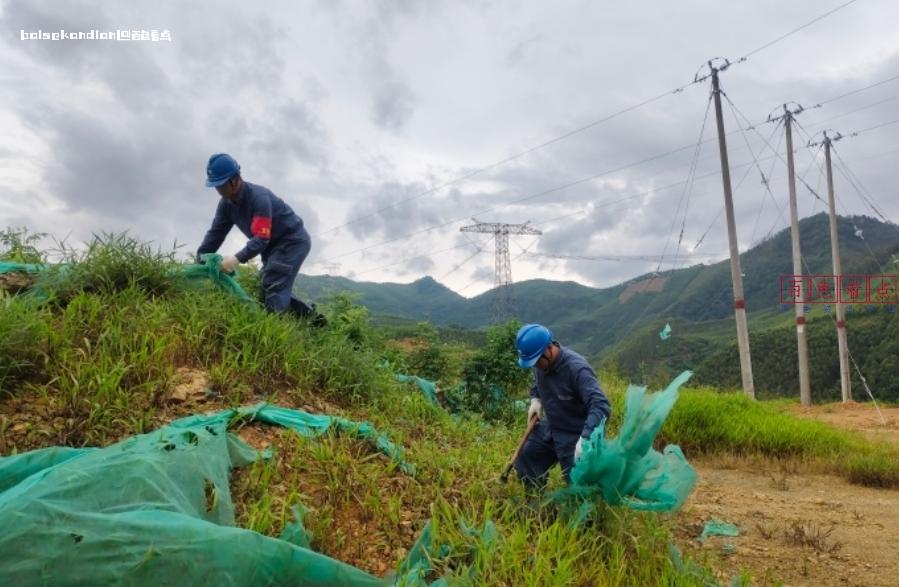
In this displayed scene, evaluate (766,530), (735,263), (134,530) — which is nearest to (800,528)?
(766,530)

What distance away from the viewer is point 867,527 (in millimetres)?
4566

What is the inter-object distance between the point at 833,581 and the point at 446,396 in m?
3.74

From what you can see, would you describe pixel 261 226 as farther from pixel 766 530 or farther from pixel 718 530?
pixel 766 530

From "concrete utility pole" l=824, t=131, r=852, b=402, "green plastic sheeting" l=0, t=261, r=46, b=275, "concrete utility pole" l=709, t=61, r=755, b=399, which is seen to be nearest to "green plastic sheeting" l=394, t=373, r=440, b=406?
"green plastic sheeting" l=0, t=261, r=46, b=275

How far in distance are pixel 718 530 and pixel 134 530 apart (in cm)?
388

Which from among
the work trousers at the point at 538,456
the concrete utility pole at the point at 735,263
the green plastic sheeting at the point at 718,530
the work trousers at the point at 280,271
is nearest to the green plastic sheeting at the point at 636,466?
the work trousers at the point at 538,456

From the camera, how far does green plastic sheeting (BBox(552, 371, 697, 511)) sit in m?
3.13

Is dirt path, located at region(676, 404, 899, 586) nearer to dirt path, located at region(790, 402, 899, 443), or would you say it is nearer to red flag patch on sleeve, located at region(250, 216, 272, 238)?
red flag patch on sleeve, located at region(250, 216, 272, 238)

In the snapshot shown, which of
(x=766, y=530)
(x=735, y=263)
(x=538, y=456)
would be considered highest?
(x=735, y=263)

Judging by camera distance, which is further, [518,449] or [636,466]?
[518,449]

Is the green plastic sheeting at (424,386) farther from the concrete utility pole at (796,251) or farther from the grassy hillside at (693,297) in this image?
A: the grassy hillside at (693,297)

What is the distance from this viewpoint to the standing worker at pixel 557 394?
3.72 metres

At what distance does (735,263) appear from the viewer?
12031 mm

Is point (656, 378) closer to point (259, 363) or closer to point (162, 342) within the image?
point (259, 363)
